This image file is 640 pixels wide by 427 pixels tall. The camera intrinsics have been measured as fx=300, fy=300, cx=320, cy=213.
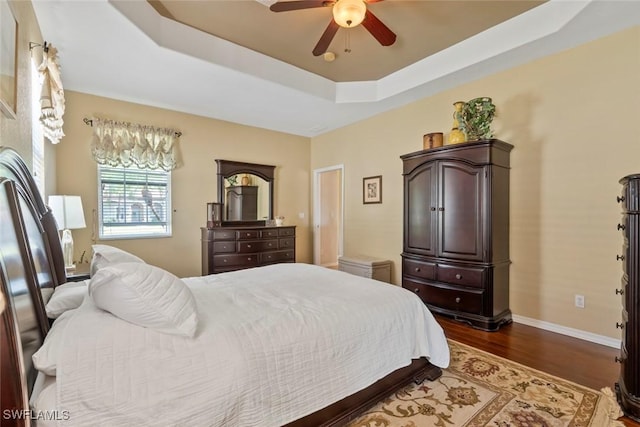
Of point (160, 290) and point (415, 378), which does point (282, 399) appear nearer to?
point (160, 290)

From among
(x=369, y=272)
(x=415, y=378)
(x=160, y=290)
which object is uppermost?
(x=160, y=290)

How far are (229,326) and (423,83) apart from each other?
349 centimetres

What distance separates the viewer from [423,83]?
3633 mm

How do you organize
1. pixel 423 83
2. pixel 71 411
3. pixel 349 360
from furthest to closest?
pixel 423 83, pixel 349 360, pixel 71 411

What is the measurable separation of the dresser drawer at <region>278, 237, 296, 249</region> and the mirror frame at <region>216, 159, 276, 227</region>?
0.58m

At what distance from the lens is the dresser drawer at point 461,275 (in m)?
3.07

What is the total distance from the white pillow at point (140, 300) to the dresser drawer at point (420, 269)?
2.81 metres

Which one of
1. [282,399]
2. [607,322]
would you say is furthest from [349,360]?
[607,322]

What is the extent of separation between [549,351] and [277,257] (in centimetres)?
354

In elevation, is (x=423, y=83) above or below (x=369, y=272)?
above

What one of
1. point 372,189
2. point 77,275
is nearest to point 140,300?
point 77,275

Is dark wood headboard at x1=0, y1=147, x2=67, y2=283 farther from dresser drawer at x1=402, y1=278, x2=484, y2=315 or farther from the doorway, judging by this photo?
the doorway

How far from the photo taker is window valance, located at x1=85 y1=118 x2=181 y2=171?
3.87m

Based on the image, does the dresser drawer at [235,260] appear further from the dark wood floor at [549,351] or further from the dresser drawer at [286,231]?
the dark wood floor at [549,351]
